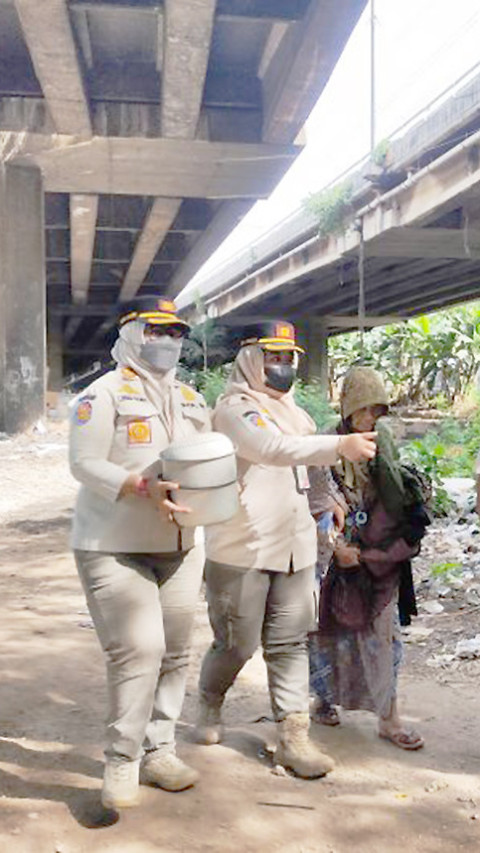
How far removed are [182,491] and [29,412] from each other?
32.4 feet

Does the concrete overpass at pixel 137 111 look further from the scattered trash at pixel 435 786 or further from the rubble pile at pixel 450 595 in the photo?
the scattered trash at pixel 435 786

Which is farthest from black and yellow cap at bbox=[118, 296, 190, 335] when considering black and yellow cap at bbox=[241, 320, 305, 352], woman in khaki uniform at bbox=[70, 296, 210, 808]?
black and yellow cap at bbox=[241, 320, 305, 352]

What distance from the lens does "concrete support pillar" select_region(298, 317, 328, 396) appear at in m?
25.0

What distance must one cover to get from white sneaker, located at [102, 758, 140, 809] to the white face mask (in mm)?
1328

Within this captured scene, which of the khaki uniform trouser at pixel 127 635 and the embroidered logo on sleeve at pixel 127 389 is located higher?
the embroidered logo on sleeve at pixel 127 389

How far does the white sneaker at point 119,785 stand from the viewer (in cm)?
290

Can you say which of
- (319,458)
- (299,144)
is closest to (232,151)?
(299,144)

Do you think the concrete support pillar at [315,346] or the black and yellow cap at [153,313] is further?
the concrete support pillar at [315,346]

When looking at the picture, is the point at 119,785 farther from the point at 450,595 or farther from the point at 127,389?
the point at 450,595

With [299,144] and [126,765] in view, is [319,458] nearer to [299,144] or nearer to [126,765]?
[126,765]

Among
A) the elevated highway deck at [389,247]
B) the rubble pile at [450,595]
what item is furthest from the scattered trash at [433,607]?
the elevated highway deck at [389,247]

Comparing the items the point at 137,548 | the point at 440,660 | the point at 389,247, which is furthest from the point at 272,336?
the point at 389,247

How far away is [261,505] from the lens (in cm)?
329

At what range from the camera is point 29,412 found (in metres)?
12.3
